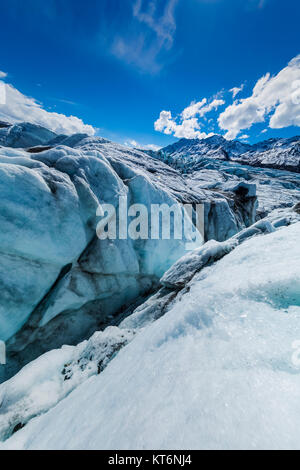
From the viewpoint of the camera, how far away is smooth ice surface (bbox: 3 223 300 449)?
1582mm

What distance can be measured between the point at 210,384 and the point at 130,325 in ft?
14.3

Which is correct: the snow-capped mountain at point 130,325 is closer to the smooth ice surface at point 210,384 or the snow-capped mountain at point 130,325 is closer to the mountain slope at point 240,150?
the smooth ice surface at point 210,384

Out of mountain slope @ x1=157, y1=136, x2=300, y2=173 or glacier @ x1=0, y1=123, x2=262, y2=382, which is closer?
glacier @ x1=0, y1=123, x2=262, y2=382

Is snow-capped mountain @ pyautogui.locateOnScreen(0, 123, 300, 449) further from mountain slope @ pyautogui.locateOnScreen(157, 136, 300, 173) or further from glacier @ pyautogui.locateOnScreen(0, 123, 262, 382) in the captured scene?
mountain slope @ pyautogui.locateOnScreen(157, 136, 300, 173)

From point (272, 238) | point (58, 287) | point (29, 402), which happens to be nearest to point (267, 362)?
point (272, 238)
